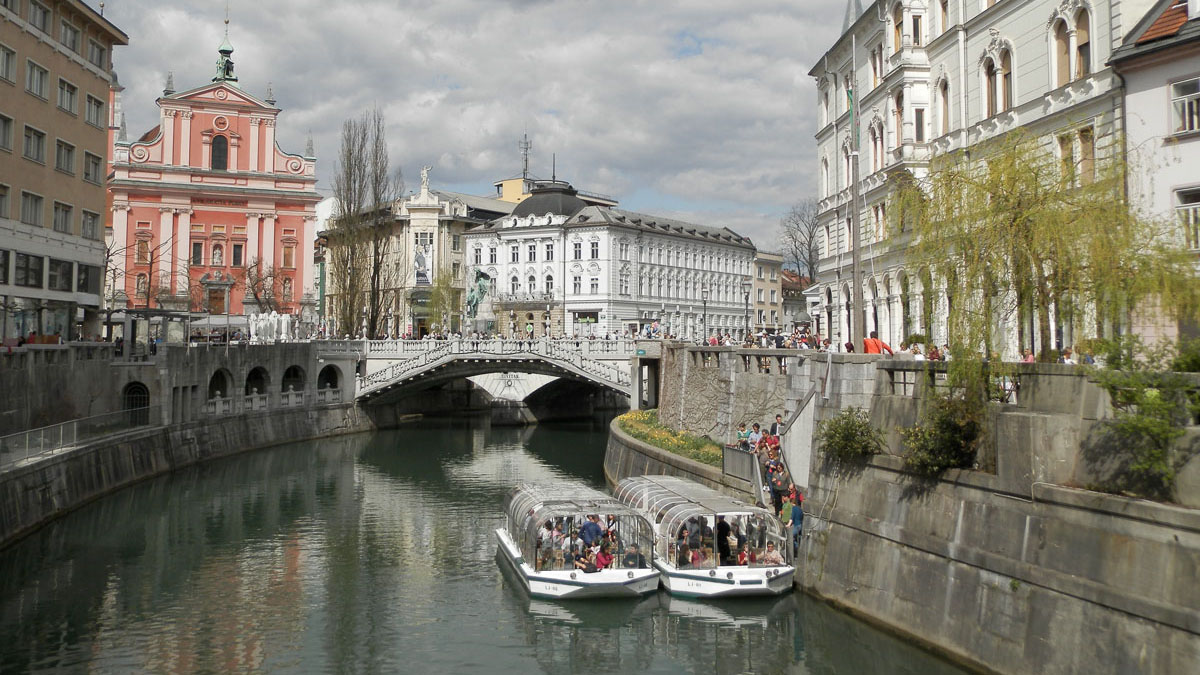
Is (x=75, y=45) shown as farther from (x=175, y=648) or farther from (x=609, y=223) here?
(x=609, y=223)

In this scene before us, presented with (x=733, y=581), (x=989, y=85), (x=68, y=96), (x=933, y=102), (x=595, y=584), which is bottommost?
(x=595, y=584)

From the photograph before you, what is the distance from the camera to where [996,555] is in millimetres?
17594

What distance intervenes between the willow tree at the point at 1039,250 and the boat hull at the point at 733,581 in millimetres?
7316

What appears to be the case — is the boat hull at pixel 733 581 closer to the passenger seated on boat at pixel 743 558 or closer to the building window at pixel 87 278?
the passenger seated on boat at pixel 743 558

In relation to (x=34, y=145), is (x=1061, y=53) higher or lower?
lower

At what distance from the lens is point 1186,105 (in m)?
24.1

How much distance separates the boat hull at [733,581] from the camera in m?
23.4

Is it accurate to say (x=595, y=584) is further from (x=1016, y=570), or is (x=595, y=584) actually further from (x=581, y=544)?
(x=1016, y=570)

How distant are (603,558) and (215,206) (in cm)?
6863

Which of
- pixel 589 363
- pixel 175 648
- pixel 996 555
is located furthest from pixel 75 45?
pixel 996 555

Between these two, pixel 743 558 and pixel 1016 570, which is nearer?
pixel 1016 570

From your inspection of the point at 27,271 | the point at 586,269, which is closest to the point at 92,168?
the point at 27,271

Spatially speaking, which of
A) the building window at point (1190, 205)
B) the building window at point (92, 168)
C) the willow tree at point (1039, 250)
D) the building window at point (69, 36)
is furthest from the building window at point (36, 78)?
the building window at point (1190, 205)

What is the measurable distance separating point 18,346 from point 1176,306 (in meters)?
35.7
